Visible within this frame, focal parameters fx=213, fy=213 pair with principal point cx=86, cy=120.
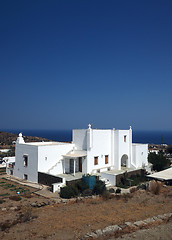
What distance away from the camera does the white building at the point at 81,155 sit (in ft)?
68.5

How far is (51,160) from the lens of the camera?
838 inches

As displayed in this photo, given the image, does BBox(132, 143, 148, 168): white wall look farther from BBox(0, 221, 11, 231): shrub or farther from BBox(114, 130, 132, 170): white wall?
BBox(0, 221, 11, 231): shrub

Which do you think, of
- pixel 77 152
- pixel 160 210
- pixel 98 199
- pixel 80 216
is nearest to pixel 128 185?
pixel 77 152

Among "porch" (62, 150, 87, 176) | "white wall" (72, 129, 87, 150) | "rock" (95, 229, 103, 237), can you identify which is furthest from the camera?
"white wall" (72, 129, 87, 150)

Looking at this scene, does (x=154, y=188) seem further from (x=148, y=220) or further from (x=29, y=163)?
(x=29, y=163)

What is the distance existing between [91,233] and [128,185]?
45.1 ft

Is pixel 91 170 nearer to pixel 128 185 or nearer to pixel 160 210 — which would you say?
pixel 128 185

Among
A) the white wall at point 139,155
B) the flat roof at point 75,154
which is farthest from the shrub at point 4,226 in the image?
the white wall at point 139,155

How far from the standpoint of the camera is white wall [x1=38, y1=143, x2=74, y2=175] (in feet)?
67.3

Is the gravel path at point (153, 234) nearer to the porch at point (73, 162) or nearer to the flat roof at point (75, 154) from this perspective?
the flat roof at point (75, 154)

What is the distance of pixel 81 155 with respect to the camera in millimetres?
21703

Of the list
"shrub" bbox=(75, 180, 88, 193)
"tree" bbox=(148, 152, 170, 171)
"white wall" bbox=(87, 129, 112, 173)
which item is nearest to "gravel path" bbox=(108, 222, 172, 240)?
"shrub" bbox=(75, 180, 88, 193)

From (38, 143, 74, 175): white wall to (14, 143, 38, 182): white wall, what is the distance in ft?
1.54

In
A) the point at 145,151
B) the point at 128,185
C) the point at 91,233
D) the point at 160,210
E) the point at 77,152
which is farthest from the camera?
the point at 145,151
